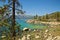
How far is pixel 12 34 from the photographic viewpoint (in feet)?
39.4

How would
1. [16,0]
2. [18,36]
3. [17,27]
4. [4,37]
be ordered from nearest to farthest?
[4,37]
[17,27]
[18,36]
[16,0]

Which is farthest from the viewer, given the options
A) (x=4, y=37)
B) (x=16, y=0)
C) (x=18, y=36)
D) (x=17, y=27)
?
(x=16, y=0)

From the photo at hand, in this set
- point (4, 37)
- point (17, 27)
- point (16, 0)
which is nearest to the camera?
point (4, 37)

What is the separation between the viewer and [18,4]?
41.7ft

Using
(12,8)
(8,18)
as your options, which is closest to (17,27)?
(8,18)

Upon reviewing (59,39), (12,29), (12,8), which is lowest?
(59,39)

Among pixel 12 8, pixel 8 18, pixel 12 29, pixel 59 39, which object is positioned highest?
pixel 12 8

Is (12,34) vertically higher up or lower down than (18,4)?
lower down

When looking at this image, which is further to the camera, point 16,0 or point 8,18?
point 16,0

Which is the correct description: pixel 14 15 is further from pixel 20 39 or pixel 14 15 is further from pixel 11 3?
pixel 20 39

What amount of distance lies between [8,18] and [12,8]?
3.45ft

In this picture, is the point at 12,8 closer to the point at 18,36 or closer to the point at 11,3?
the point at 11,3

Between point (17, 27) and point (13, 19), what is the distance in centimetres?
136

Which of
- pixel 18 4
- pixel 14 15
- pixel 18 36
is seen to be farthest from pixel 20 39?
pixel 18 4
